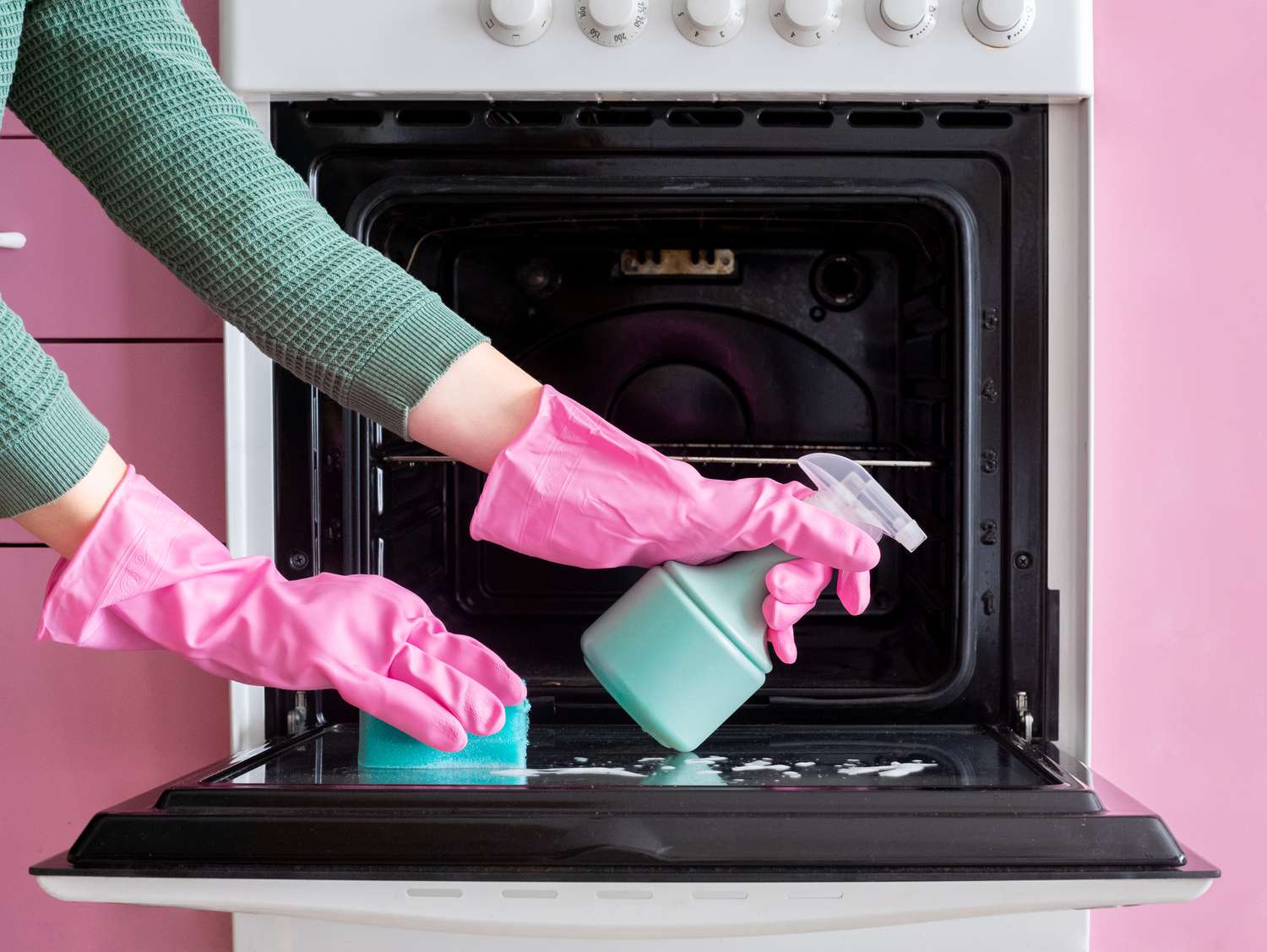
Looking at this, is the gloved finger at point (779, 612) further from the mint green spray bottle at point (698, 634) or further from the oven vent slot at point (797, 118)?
the oven vent slot at point (797, 118)

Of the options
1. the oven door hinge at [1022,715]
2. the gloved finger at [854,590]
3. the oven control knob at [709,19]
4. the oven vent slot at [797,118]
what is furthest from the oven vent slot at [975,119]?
the oven door hinge at [1022,715]

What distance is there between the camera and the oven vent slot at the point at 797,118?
3.11ft

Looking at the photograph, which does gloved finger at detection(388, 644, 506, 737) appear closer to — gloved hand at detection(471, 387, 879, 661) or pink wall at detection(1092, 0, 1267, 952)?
gloved hand at detection(471, 387, 879, 661)

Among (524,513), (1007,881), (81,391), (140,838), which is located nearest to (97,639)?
(140,838)

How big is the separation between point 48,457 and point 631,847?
1.58 feet

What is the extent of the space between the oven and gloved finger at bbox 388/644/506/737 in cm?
7

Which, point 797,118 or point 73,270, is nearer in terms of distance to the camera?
point 797,118

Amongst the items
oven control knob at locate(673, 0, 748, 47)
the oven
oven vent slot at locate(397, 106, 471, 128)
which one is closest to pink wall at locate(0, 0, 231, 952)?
the oven

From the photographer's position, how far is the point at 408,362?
0.73 m

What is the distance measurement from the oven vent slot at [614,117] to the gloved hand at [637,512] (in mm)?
329

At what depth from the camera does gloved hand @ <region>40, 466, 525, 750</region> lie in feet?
2.45

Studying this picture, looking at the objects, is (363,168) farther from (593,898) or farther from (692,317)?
(593,898)

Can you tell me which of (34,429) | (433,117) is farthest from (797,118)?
(34,429)

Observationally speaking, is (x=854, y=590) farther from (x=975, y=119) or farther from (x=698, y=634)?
(x=975, y=119)
